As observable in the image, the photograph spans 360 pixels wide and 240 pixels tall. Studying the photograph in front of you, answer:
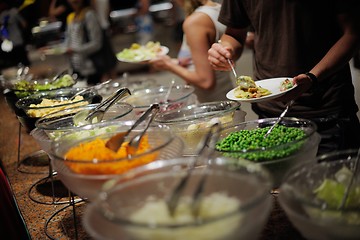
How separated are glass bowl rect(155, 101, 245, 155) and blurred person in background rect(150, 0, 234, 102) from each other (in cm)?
68

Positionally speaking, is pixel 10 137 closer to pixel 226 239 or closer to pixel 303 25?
pixel 303 25

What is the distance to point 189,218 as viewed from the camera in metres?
0.81

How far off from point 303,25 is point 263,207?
1010 mm

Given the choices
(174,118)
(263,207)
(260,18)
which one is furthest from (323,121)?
(263,207)

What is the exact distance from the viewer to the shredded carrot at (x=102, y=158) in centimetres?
108

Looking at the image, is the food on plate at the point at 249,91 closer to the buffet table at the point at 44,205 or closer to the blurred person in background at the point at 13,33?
the buffet table at the point at 44,205

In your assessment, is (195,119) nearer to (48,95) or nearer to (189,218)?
→ (189,218)

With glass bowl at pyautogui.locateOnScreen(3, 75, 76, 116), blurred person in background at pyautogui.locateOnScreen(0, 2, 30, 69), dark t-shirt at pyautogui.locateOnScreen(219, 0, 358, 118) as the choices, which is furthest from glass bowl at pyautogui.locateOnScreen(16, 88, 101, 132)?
blurred person in background at pyautogui.locateOnScreen(0, 2, 30, 69)

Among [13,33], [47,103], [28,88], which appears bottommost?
[13,33]

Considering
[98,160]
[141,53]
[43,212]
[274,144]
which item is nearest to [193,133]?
[274,144]

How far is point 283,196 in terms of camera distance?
0.93m

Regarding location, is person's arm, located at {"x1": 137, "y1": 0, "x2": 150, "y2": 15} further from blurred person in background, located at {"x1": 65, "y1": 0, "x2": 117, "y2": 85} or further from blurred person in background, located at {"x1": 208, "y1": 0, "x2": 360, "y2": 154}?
blurred person in background, located at {"x1": 208, "y1": 0, "x2": 360, "y2": 154}

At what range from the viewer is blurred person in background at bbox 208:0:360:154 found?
1.58m

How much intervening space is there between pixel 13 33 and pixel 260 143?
139 inches
